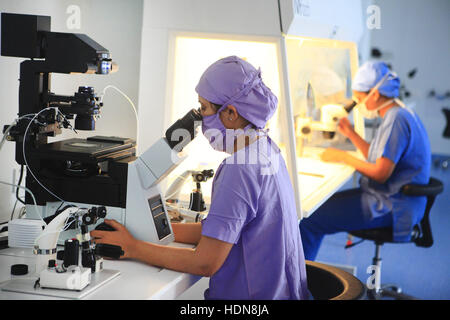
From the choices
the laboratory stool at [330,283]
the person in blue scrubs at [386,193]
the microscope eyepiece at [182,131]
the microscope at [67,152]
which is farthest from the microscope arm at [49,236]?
the person in blue scrubs at [386,193]

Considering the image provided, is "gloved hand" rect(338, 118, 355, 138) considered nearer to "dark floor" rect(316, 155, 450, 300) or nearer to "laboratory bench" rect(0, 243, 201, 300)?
"dark floor" rect(316, 155, 450, 300)

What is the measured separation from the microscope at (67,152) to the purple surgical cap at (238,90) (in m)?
0.09

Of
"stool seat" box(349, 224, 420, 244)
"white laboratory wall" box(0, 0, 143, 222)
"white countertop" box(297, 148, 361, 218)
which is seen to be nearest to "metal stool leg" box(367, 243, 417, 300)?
"stool seat" box(349, 224, 420, 244)

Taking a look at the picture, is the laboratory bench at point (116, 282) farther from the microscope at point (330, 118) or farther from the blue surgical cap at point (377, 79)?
the blue surgical cap at point (377, 79)

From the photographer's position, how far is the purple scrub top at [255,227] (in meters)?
1.53

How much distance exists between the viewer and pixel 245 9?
89.4 inches

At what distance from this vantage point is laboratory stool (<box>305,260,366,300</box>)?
5.26ft

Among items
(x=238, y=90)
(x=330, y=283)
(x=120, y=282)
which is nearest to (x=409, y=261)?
(x=330, y=283)

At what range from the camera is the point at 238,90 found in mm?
1614

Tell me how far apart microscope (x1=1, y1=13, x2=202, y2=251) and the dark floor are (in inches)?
100
